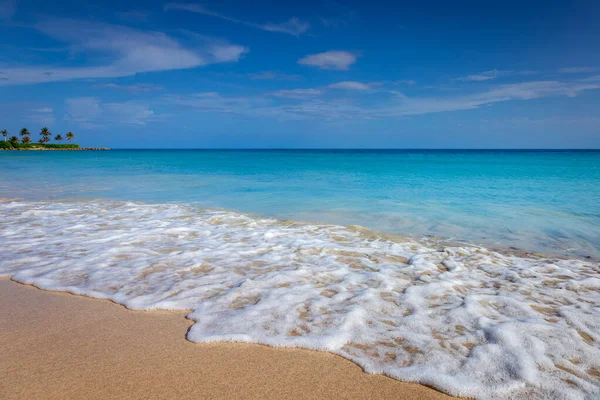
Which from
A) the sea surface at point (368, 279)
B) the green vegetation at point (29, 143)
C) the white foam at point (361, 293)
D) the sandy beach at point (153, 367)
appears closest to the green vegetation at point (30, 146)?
Result: the green vegetation at point (29, 143)

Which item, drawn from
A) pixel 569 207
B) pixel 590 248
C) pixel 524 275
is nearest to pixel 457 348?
pixel 524 275

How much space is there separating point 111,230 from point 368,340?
6.11 metres

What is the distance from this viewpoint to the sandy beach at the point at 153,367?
8.09 ft

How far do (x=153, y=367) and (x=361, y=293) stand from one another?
242 centimetres

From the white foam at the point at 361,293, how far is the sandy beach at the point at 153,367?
0.17 m

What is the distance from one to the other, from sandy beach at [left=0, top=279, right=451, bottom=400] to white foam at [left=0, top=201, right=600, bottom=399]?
170 mm

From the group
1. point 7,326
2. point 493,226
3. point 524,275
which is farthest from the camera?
point 493,226

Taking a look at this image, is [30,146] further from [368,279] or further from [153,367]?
[153,367]

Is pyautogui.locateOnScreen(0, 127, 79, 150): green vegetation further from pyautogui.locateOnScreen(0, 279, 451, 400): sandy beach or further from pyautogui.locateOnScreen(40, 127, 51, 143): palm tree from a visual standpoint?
pyautogui.locateOnScreen(0, 279, 451, 400): sandy beach

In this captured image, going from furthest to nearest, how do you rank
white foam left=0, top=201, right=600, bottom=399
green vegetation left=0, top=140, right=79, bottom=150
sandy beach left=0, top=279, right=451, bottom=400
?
green vegetation left=0, top=140, right=79, bottom=150, white foam left=0, top=201, right=600, bottom=399, sandy beach left=0, top=279, right=451, bottom=400

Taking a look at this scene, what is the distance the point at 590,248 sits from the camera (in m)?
7.00

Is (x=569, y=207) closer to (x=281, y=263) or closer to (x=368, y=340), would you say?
(x=281, y=263)

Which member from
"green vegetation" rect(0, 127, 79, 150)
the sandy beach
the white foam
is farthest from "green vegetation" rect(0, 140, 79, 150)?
the sandy beach

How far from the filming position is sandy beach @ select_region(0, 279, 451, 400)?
247cm
